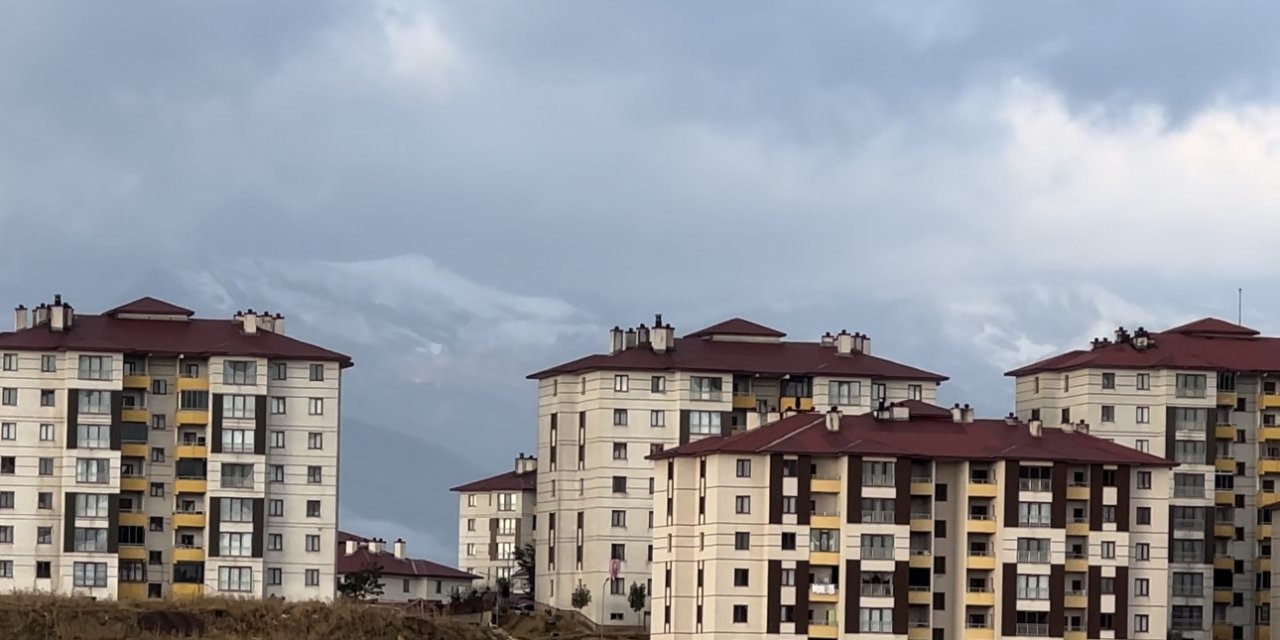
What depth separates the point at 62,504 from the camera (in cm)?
16538

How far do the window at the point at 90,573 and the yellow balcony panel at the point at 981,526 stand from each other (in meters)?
43.4

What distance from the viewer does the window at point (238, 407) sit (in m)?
168

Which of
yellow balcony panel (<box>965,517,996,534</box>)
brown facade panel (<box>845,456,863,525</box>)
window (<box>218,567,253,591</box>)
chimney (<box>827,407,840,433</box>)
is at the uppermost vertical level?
chimney (<box>827,407,840,433</box>)

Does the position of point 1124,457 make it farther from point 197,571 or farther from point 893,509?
point 197,571

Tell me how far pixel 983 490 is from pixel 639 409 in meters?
25.2

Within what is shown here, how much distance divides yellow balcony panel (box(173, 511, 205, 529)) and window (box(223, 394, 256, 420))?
5.32m

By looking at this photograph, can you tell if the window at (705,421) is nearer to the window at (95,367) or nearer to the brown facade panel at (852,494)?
the brown facade panel at (852,494)

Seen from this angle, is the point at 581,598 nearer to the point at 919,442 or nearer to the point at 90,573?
the point at 919,442

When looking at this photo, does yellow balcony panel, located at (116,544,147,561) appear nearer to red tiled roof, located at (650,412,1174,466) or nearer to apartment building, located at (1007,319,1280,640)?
red tiled roof, located at (650,412,1174,466)

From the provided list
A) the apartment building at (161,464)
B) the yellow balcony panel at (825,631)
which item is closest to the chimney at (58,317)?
the apartment building at (161,464)

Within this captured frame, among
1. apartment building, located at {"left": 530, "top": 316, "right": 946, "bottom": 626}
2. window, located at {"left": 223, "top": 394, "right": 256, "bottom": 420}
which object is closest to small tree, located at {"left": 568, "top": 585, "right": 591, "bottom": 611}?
apartment building, located at {"left": 530, "top": 316, "right": 946, "bottom": 626}

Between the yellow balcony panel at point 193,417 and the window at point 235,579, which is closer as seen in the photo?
the window at point 235,579

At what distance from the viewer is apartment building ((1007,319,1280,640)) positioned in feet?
569

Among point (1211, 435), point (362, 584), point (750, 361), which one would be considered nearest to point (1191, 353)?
point (1211, 435)
